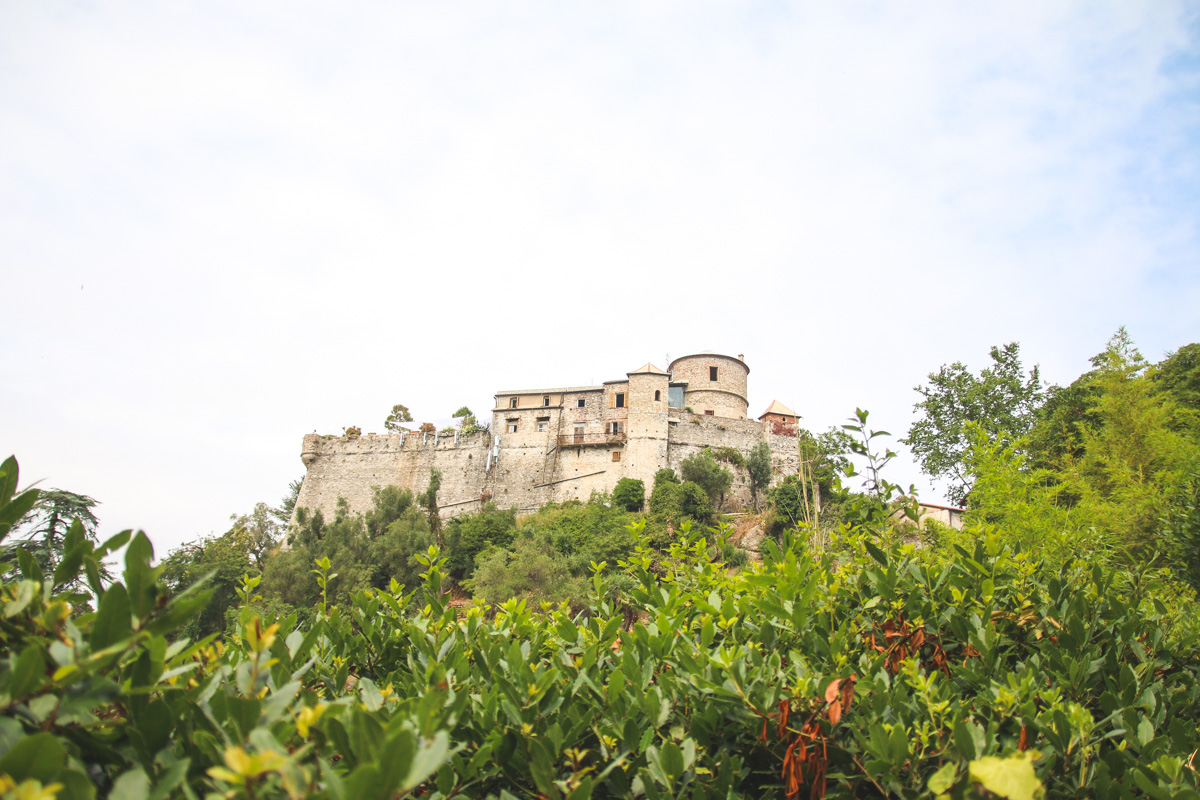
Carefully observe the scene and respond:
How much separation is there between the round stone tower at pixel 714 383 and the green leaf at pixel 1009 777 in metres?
33.5

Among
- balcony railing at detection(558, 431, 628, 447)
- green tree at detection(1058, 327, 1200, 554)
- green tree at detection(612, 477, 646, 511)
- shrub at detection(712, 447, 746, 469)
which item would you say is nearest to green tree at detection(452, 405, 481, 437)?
balcony railing at detection(558, 431, 628, 447)

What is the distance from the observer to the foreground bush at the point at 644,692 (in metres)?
0.98

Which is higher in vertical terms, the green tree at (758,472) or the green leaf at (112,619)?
the green tree at (758,472)

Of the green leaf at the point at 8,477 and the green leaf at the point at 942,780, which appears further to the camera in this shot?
the green leaf at the point at 8,477

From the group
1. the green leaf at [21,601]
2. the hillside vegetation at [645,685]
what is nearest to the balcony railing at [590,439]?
the hillside vegetation at [645,685]

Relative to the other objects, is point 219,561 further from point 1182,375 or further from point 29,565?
point 1182,375

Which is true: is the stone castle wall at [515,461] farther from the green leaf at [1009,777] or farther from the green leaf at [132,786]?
the green leaf at [132,786]

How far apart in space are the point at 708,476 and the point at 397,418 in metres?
18.3

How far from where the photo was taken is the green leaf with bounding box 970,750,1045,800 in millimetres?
976

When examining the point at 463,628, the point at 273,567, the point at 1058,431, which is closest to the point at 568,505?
the point at 273,567

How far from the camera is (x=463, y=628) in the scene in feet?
7.55

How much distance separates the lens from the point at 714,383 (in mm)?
34938

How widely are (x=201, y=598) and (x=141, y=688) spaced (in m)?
0.16

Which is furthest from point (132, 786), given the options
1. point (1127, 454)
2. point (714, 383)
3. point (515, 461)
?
point (714, 383)
